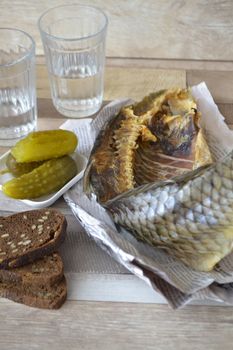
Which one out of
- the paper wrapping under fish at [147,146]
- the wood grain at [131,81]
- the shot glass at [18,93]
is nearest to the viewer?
the paper wrapping under fish at [147,146]

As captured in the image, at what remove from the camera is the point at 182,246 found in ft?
3.35

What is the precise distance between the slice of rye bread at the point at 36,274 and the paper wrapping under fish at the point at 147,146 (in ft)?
0.44

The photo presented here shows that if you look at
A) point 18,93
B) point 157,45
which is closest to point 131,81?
point 157,45

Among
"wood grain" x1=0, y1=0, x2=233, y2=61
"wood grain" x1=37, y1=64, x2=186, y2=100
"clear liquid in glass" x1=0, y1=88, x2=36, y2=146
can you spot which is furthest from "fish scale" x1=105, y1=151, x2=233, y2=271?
"wood grain" x1=0, y1=0, x2=233, y2=61

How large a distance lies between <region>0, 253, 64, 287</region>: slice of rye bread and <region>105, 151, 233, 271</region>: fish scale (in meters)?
0.12

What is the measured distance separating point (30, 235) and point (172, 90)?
0.40 meters

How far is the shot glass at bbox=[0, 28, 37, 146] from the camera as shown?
1.28m

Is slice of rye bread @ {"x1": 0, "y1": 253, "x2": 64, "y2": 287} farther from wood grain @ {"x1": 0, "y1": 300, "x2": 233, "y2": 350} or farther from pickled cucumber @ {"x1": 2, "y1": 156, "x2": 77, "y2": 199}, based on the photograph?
pickled cucumber @ {"x1": 2, "y1": 156, "x2": 77, "y2": 199}

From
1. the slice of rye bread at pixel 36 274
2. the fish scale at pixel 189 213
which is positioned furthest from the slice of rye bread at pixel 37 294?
the fish scale at pixel 189 213

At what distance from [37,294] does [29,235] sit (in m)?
0.10

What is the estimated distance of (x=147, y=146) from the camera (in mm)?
1217

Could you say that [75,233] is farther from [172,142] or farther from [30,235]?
[172,142]

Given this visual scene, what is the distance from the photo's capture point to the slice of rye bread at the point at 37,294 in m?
0.99

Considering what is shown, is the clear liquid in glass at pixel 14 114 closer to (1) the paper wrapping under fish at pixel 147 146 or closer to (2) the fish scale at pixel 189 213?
(1) the paper wrapping under fish at pixel 147 146
